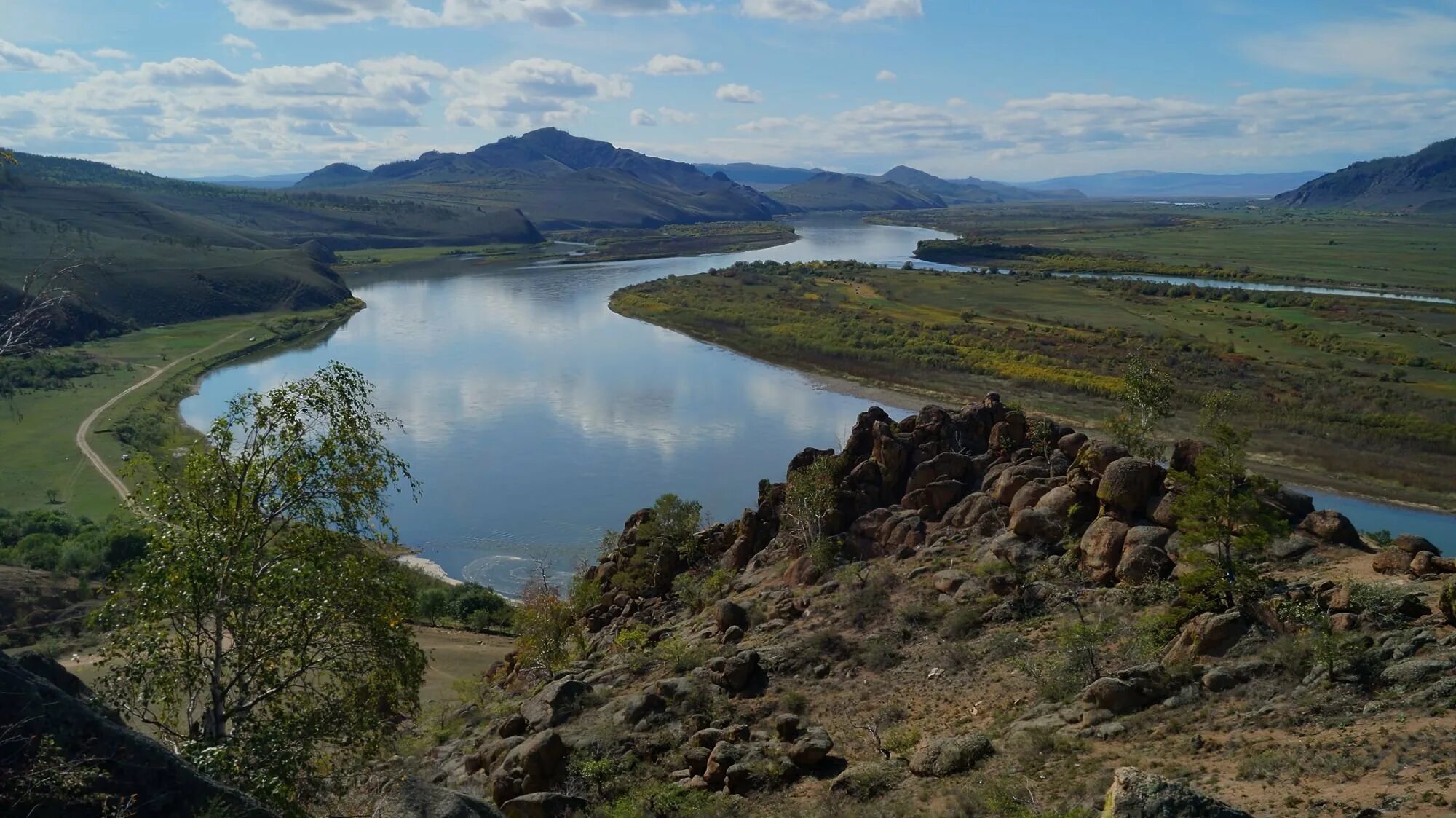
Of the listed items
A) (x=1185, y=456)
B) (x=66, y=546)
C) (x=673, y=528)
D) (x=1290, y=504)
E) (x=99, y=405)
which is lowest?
(x=66, y=546)

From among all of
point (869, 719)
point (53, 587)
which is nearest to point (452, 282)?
point (53, 587)

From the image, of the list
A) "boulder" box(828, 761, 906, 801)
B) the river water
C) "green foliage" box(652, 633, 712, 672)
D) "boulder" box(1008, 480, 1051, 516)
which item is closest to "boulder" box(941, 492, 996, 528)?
"boulder" box(1008, 480, 1051, 516)

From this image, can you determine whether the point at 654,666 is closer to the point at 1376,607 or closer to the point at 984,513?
the point at 984,513

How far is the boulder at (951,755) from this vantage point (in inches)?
494

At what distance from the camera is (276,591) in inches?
431

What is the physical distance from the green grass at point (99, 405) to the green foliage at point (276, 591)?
14.5m

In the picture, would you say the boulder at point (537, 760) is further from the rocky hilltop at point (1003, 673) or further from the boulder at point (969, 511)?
the boulder at point (969, 511)

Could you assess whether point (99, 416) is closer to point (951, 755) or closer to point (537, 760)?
point (537, 760)

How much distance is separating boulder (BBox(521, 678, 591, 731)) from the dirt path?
1978 centimetres

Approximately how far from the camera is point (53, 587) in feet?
99.1

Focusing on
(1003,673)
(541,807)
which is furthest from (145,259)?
(1003,673)

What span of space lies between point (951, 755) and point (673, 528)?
17123 millimetres

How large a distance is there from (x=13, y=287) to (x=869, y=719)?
91.3 metres

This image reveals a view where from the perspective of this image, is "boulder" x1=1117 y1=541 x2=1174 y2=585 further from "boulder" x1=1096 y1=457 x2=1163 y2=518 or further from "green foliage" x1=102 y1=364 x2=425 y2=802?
"green foliage" x1=102 y1=364 x2=425 y2=802
